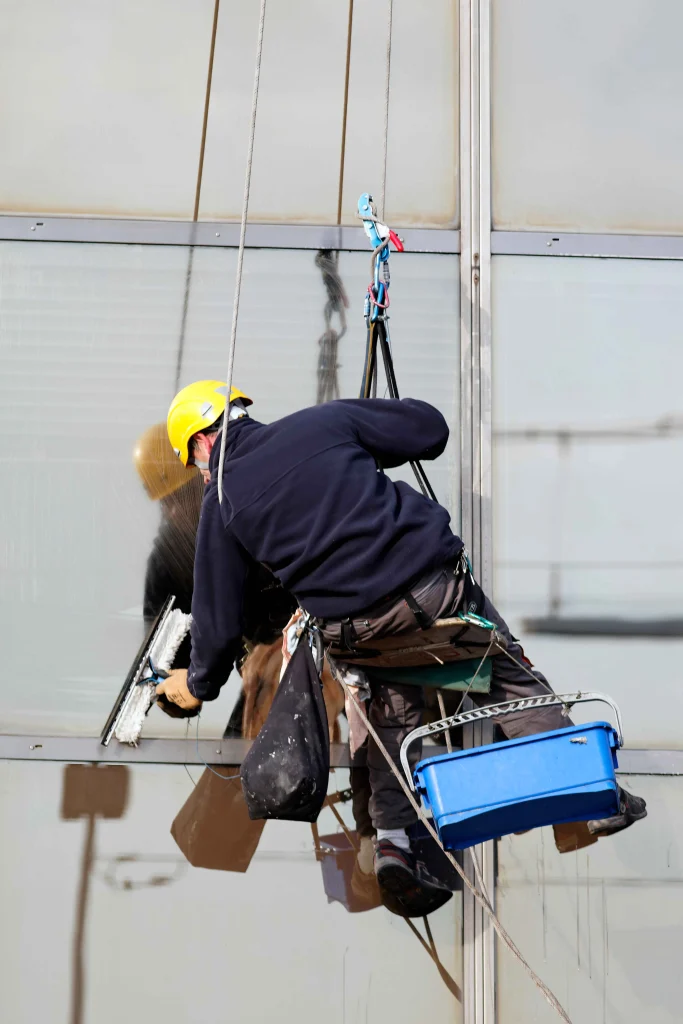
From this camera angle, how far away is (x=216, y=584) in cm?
277

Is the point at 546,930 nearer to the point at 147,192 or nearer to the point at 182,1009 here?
→ the point at 182,1009

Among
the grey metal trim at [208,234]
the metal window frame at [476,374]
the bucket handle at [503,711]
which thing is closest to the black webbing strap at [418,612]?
the bucket handle at [503,711]

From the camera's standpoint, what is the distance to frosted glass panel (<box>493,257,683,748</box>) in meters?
3.22

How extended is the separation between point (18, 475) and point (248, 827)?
1.40m

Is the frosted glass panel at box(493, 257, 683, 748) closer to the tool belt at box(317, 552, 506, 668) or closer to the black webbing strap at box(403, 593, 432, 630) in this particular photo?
the tool belt at box(317, 552, 506, 668)

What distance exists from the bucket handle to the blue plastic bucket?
0.10m

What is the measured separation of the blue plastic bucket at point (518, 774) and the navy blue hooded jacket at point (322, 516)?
1.62 feet

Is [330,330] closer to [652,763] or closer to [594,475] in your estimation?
[594,475]

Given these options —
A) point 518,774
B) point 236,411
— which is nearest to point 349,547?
point 236,411

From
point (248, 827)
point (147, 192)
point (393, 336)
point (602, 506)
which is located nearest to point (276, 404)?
point (393, 336)

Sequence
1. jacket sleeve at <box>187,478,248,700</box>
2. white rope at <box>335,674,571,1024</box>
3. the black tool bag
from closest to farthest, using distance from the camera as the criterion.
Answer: white rope at <box>335,674,571,1024</box>
the black tool bag
jacket sleeve at <box>187,478,248,700</box>

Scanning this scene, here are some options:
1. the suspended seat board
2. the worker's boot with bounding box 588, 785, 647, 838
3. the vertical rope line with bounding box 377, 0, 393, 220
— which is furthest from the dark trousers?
the vertical rope line with bounding box 377, 0, 393, 220

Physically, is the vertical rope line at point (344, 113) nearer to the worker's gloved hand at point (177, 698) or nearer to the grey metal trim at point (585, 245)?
the grey metal trim at point (585, 245)

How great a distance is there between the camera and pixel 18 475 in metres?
3.32
